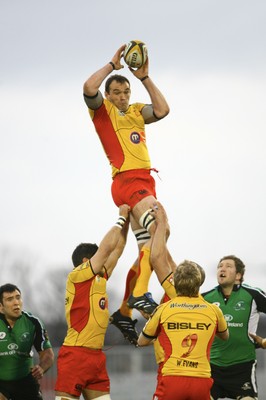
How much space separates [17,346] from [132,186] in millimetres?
3198

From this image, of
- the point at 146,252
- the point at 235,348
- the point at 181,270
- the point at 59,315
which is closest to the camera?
the point at 181,270

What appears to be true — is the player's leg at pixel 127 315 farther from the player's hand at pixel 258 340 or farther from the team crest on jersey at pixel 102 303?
the player's hand at pixel 258 340

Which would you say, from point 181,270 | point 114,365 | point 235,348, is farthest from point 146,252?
point 114,365

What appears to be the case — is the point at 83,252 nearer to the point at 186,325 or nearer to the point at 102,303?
the point at 102,303

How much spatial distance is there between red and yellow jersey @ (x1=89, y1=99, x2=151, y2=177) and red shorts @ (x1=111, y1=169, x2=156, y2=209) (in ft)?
0.24

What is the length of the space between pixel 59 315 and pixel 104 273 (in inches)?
1598

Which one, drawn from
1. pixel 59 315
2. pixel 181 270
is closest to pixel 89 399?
pixel 181 270

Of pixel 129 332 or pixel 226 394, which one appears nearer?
pixel 129 332

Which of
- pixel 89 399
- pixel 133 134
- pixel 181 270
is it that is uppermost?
pixel 133 134

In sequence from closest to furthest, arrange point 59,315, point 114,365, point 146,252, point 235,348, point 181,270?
point 181,270, point 146,252, point 235,348, point 114,365, point 59,315

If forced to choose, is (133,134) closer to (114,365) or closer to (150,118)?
(150,118)

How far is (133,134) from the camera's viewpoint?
14.0m

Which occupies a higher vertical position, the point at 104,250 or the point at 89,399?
the point at 104,250

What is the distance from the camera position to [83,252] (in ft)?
48.0
